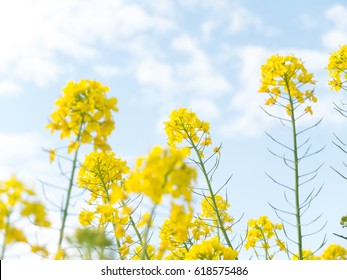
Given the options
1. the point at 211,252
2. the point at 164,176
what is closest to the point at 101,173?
the point at 211,252

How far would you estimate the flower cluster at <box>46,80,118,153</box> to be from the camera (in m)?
3.01

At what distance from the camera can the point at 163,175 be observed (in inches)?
87.4

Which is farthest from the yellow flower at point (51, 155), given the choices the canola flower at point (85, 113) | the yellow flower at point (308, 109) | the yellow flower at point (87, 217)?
the yellow flower at point (308, 109)

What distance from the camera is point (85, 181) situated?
5664mm

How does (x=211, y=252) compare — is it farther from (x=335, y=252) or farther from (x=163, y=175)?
(x=163, y=175)

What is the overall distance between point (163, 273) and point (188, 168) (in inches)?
66.6

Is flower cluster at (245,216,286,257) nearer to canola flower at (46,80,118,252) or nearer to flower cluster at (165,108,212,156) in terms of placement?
flower cluster at (165,108,212,156)

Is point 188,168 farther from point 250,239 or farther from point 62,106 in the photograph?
point 250,239

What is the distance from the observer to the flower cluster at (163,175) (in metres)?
2.19

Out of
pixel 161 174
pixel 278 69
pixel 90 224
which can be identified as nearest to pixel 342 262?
pixel 278 69

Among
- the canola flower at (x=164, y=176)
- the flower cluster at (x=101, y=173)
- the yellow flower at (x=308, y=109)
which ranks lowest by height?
the canola flower at (x=164, y=176)

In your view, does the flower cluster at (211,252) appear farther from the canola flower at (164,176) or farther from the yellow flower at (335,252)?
the canola flower at (164,176)

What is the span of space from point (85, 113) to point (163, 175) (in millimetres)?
985

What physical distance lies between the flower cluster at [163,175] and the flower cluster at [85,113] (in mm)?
795
